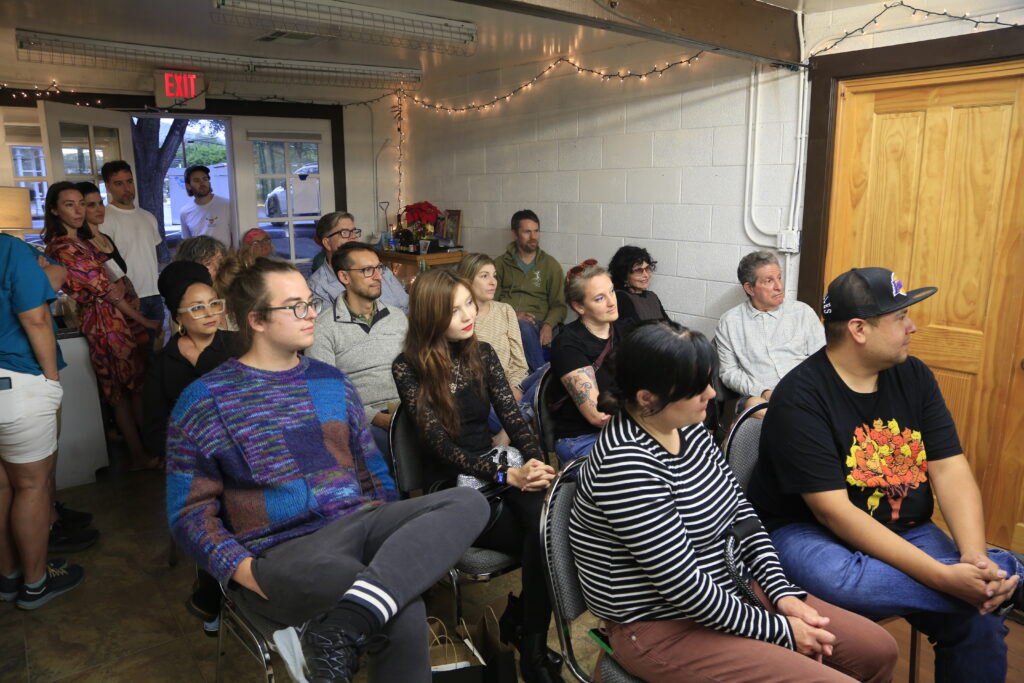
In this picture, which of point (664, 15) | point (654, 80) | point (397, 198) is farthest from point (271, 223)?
point (664, 15)

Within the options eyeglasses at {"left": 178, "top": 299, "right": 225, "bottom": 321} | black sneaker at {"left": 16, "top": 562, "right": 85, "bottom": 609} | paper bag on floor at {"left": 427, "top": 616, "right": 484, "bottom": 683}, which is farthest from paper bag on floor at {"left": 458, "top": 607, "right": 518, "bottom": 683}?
black sneaker at {"left": 16, "top": 562, "right": 85, "bottom": 609}

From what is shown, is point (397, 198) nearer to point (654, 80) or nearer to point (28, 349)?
point (654, 80)

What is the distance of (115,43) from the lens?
14.9ft

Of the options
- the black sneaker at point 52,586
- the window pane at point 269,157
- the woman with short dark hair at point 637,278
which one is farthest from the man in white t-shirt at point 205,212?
the black sneaker at point 52,586

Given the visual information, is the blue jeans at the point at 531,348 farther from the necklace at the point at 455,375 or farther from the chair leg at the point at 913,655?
the chair leg at the point at 913,655

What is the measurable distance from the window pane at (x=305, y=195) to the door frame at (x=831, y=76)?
14.6 ft

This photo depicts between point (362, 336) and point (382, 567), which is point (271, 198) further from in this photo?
point (382, 567)

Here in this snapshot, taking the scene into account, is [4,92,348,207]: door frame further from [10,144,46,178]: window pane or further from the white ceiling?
the white ceiling

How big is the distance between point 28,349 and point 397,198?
450 cm

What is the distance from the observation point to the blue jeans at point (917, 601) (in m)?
1.66

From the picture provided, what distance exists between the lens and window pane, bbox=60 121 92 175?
5.20m

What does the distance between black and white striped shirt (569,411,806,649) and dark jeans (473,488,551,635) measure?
1.48 ft

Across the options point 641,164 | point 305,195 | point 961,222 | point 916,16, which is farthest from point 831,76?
point 305,195

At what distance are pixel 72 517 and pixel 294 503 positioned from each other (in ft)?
6.79
